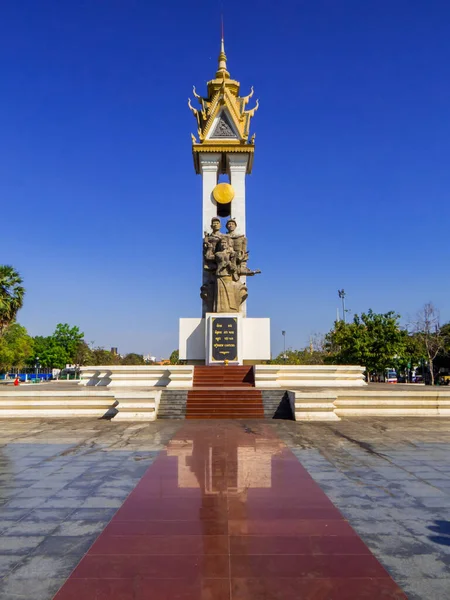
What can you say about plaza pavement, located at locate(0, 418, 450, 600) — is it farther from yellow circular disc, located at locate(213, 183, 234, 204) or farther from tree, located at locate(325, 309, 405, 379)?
tree, located at locate(325, 309, 405, 379)

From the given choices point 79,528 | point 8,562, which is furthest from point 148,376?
point 8,562

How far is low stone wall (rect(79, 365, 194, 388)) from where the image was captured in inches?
553

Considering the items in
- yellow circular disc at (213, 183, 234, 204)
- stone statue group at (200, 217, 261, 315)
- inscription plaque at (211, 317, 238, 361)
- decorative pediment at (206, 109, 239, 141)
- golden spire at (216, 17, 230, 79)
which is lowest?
inscription plaque at (211, 317, 238, 361)

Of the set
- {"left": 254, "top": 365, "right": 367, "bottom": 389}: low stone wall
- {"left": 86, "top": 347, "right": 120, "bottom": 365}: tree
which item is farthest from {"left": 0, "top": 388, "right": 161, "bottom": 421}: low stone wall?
{"left": 86, "top": 347, "right": 120, "bottom": 365}: tree

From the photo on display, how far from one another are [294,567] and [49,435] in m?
6.73

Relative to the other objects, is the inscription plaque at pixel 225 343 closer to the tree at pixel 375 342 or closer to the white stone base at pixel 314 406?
the white stone base at pixel 314 406

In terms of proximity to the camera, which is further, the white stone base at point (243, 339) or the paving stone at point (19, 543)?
the white stone base at point (243, 339)

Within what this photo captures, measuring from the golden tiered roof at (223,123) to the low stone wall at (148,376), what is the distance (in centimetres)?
1165

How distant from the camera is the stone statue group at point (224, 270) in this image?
1859 centimetres

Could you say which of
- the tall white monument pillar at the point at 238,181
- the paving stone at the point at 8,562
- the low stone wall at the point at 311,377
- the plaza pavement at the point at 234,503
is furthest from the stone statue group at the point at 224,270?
the paving stone at the point at 8,562

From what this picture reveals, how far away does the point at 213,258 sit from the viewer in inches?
749

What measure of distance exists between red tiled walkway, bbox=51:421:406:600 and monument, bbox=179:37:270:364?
493 inches

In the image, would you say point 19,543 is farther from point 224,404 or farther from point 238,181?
point 238,181

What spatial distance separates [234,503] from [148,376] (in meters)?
11.1
